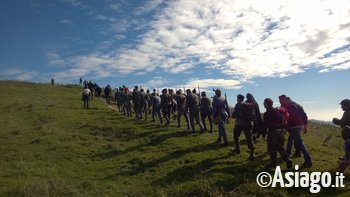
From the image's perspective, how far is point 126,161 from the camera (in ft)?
63.9

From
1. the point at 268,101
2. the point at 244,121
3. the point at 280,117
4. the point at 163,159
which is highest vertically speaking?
the point at 268,101

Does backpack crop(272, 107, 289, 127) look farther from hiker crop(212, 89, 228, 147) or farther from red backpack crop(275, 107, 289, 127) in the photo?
hiker crop(212, 89, 228, 147)

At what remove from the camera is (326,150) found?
20.4 metres

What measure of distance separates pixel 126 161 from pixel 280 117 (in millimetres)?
8158

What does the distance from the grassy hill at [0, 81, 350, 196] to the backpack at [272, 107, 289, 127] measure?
205cm

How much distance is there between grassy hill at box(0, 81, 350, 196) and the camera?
15.1 meters

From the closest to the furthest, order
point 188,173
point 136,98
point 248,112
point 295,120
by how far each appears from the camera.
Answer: point 295,120, point 188,173, point 248,112, point 136,98

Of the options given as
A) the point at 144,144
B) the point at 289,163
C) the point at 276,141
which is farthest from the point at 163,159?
the point at 289,163

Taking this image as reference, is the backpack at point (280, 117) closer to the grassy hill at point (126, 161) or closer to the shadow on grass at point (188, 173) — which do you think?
the grassy hill at point (126, 161)

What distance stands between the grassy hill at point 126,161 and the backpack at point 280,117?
80.6 inches

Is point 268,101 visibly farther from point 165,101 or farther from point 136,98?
point 136,98

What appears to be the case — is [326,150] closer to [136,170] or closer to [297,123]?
[297,123]

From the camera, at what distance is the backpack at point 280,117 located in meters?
15.4

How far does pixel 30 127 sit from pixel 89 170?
1360 cm
